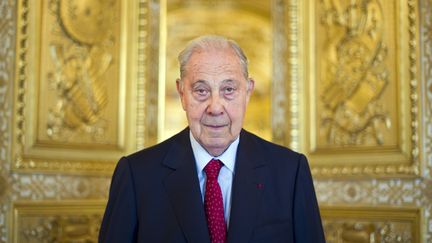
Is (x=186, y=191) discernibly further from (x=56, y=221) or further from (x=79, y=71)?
(x=79, y=71)


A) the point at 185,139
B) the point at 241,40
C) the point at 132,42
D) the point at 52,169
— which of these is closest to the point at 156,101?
the point at 132,42

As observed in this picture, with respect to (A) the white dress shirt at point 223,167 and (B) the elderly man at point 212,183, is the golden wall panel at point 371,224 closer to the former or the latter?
(B) the elderly man at point 212,183

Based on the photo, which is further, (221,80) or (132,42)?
(132,42)

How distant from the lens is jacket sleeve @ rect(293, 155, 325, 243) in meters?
2.04

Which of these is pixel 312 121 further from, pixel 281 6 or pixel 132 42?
pixel 132 42

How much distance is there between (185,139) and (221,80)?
0.90 ft

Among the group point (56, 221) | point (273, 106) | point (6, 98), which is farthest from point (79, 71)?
point (273, 106)

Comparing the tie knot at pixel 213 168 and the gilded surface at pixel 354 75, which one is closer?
the tie knot at pixel 213 168

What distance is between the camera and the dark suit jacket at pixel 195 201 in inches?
78.3

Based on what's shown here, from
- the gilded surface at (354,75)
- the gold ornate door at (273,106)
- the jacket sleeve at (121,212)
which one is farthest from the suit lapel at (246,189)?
the gilded surface at (354,75)

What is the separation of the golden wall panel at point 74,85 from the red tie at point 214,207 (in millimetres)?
1511

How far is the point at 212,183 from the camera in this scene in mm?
2049

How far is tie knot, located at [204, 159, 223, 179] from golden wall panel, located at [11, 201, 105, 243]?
Result: 4.89 feet

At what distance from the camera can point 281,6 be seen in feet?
13.0
